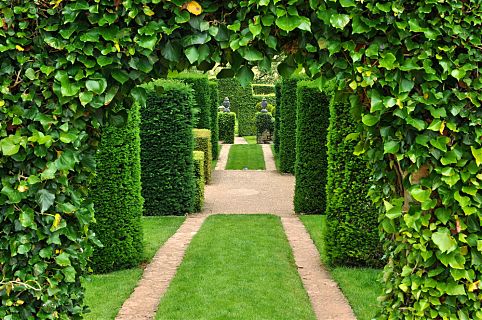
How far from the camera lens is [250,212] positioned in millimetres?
12734

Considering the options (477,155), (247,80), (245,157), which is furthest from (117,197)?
(245,157)

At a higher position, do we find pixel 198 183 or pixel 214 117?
pixel 214 117

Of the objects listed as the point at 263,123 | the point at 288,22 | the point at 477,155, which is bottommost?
Answer: the point at 477,155

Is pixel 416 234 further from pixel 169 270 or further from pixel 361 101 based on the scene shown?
pixel 169 270

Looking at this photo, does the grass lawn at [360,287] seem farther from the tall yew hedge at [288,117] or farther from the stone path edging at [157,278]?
the tall yew hedge at [288,117]

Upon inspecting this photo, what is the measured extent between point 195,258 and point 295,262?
4.83ft

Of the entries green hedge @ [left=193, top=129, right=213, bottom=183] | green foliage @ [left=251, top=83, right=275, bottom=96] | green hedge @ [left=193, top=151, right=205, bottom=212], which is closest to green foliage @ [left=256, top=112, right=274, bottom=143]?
green hedge @ [left=193, top=129, right=213, bottom=183]

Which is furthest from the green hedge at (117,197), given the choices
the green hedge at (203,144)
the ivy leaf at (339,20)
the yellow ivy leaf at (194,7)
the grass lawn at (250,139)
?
the grass lawn at (250,139)

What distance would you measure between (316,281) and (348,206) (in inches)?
43.7

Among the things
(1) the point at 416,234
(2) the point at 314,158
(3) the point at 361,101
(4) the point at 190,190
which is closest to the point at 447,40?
(3) the point at 361,101

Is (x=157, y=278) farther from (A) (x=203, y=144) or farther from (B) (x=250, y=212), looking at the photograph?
(A) (x=203, y=144)

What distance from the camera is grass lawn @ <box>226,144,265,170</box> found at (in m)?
20.2

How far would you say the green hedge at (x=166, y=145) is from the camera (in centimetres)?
1170

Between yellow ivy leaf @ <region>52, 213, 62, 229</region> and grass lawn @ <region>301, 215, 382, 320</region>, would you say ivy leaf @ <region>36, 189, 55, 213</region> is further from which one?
grass lawn @ <region>301, 215, 382, 320</region>
